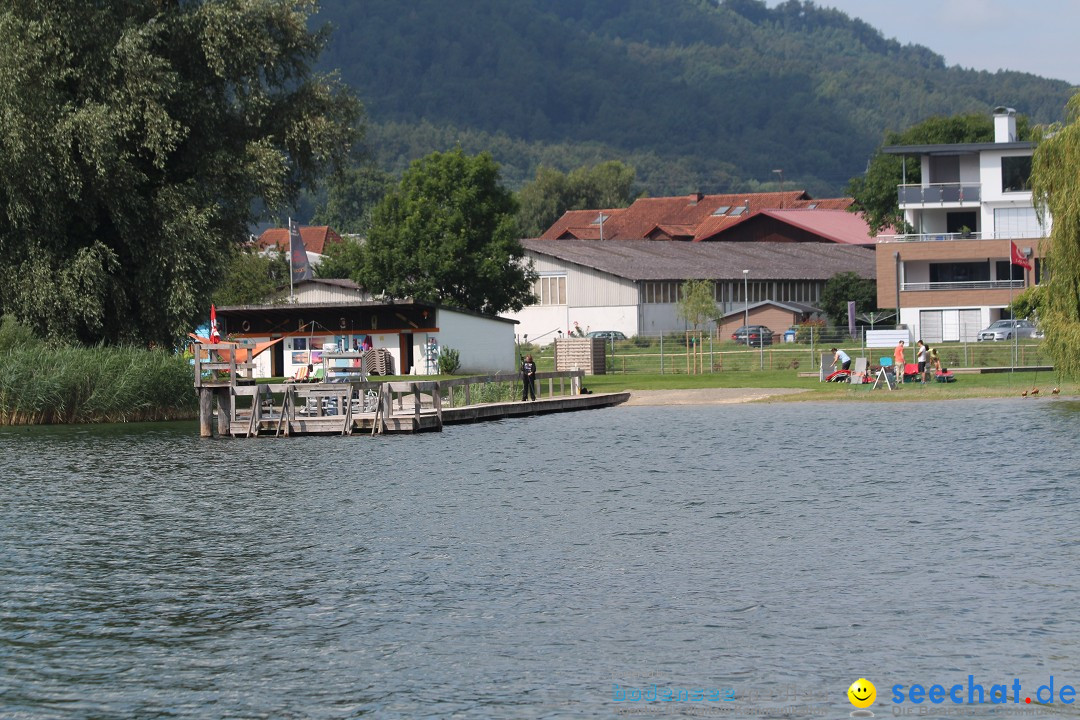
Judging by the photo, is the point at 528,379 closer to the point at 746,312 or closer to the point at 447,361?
the point at 447,361

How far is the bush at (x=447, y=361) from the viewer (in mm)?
75000

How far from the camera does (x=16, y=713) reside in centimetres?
1591

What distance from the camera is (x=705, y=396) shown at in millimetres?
60438

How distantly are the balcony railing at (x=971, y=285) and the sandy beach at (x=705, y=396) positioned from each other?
3151 centimetres

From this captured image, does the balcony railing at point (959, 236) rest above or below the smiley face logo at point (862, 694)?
above

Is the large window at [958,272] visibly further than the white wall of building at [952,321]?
Yes

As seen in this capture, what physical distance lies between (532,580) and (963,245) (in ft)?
231

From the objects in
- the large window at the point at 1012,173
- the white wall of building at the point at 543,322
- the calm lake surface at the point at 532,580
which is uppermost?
the large window at the point at 1012,173

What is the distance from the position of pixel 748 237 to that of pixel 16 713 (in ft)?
447

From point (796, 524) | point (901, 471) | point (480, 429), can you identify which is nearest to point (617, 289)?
point (480, 429)

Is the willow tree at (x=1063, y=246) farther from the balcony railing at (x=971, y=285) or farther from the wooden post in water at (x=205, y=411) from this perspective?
the balcony railing at (x=971, y=285)

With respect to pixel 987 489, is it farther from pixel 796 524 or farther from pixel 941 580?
pixel 941 580

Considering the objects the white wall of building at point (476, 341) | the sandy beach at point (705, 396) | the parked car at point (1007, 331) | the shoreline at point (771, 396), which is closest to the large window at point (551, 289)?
the white wall of building at point (476, 341)

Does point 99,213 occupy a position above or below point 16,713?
above
